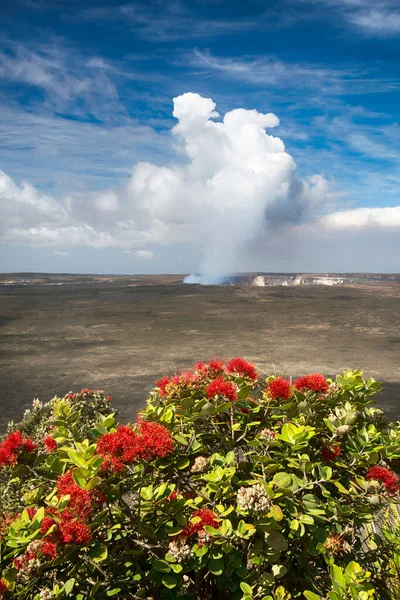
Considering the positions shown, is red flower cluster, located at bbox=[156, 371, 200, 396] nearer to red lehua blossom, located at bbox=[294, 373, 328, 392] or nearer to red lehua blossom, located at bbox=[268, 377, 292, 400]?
red lehua blossom, located at bbox=[268, 377, 292, 400]

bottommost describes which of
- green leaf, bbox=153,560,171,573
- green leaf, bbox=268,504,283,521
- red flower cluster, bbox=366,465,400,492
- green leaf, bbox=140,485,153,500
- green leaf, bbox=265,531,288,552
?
green leaf, bbox=153,560,171,573

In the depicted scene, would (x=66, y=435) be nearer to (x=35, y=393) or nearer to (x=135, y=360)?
(x=35, y=393)

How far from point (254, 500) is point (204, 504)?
0.36 metres

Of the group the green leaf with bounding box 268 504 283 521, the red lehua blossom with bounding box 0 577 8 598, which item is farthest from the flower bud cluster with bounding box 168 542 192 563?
the red lehua blossom with bounding box 0 577 8 598

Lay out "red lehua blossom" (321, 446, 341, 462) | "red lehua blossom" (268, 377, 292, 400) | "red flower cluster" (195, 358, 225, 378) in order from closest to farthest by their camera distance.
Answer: "red lehua blossom" (321, 446, 341, 462) < "red lehua blossom" (268, 377, 292, 400) < "red flower cluster" (195, 358, 225, 378)

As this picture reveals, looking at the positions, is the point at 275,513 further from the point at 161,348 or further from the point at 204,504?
the point at 161,348

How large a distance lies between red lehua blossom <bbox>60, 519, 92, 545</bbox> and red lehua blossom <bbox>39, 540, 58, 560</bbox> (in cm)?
4

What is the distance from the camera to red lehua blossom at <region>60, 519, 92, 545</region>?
1.63 meters

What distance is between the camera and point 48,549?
63.2 inches

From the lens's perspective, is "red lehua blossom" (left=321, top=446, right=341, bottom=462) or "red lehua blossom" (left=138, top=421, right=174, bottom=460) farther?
"red lehua blossom" (left=321, top=446, right=341, bottom=462)

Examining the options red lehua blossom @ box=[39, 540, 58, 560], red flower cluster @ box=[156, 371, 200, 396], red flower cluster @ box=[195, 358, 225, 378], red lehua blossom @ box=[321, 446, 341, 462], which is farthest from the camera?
red flower cluster @ box=[195, 358, 225, 378]

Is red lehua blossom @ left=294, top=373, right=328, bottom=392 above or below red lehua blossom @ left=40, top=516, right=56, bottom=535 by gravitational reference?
above

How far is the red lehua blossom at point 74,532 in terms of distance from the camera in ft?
5.35

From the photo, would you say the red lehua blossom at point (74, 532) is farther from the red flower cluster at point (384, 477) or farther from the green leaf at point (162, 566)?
the red flower cluster at point (384, 477)
